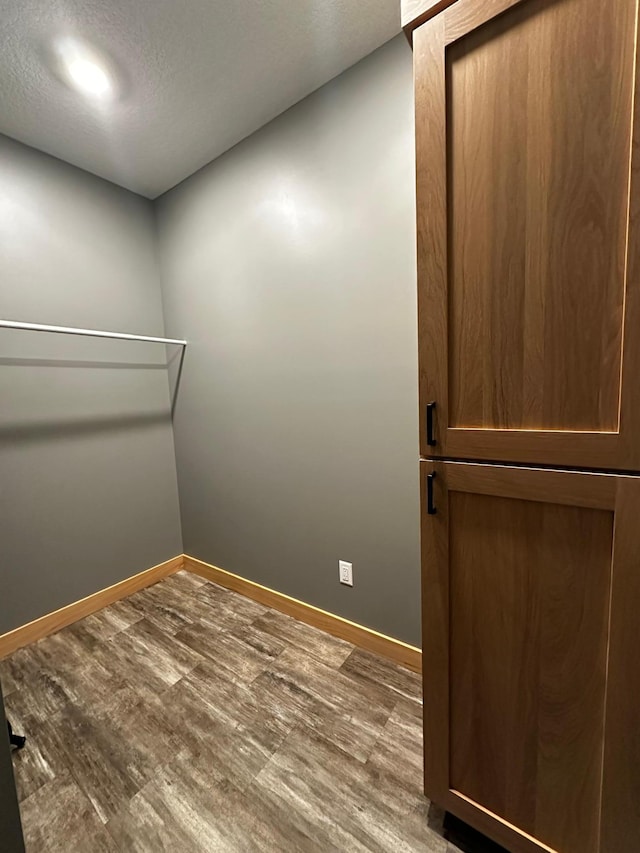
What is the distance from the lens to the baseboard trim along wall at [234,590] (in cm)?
159

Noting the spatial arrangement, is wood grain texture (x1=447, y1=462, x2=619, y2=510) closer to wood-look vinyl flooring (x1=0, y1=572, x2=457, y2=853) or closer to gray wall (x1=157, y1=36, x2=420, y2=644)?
gray wall (x1=157, y1=36, x2=420, y2=644)

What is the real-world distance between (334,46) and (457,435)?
158 centimetres

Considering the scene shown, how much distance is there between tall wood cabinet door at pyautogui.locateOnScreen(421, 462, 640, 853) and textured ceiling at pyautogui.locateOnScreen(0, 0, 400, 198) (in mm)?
1617

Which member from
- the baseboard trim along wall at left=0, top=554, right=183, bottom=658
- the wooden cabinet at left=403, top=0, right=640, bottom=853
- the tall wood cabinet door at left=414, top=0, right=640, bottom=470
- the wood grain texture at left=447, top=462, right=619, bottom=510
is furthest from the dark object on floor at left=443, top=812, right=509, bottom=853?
the baseboard trim along wall at left=0, top=554, right=183, bottom=658

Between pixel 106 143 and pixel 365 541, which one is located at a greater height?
Result: pixel 106 143

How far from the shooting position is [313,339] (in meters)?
1.65

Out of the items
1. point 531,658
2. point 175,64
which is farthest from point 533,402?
point 175,64

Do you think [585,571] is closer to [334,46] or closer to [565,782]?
[565,782]

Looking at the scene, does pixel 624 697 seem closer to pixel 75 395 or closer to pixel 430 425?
pixel 430 425

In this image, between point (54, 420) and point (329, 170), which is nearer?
point (329, 170)

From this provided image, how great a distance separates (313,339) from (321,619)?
4.68 feet

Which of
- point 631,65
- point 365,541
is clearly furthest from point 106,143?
point 365,541

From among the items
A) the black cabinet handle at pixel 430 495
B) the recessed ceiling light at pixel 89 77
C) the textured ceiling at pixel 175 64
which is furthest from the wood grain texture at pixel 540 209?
the recessed ceiling light at pixel 89 77

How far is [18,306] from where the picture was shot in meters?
1.75
